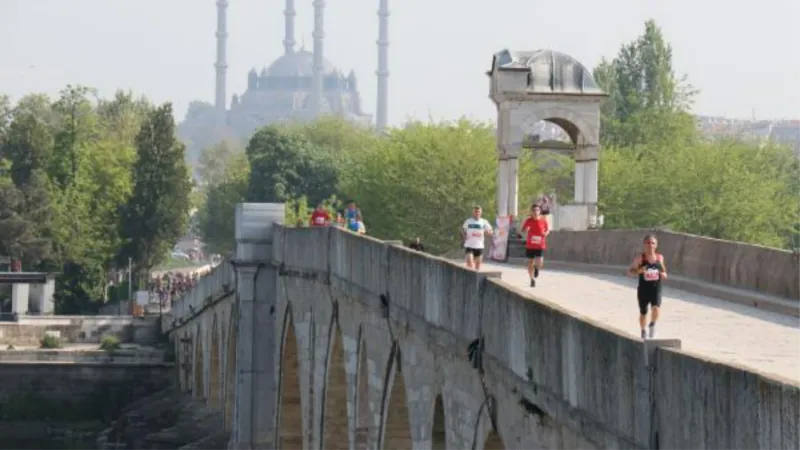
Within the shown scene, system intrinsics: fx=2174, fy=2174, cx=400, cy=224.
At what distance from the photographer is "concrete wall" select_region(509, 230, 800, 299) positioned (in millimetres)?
26344

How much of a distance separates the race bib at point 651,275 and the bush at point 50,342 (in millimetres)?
65382

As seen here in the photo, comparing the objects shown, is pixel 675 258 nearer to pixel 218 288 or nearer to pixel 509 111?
pixel 509 111

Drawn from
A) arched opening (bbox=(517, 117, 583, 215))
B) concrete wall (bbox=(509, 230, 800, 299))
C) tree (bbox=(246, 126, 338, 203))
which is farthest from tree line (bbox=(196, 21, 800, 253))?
concrete wall (bbox=(509, 230, 800, 299))

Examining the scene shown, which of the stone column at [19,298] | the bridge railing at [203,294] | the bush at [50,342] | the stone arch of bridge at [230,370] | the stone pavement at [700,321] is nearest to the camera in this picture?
the stone pavement at [700,321]

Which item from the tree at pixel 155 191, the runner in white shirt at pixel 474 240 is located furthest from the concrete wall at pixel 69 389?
the runner in white shirt at pixel 474 240

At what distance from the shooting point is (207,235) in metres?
146

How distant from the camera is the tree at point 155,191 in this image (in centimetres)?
10456

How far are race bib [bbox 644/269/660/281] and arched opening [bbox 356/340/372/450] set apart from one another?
12025 mm

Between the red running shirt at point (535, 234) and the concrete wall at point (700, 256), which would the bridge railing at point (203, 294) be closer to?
the concrete wall at point (700, 256)

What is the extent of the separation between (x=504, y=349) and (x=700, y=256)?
1065cm

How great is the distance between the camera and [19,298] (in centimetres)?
9319

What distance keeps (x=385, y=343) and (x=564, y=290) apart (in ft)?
9.14

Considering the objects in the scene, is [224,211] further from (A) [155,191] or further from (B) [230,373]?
(B) [230,373]

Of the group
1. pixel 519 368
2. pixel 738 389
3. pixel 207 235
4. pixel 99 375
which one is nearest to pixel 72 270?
pixel 99 375
